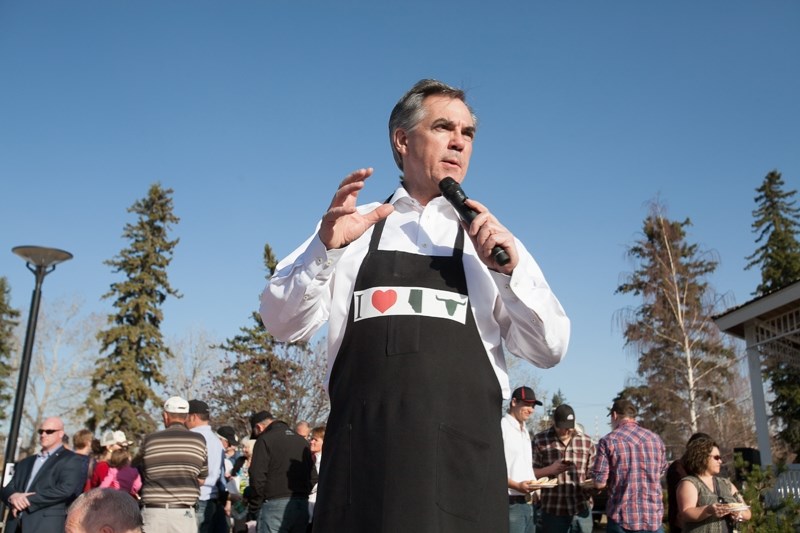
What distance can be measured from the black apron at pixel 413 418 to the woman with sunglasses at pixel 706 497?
17.0ft

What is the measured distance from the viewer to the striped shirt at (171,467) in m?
7.89

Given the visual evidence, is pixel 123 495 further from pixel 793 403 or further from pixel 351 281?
pixel 793 403

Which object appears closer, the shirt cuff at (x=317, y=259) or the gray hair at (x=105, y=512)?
the shirt cuff at (x=317, y=259)

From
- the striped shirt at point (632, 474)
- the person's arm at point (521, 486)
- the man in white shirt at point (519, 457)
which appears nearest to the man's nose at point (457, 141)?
the person's arm at point (521, 486)

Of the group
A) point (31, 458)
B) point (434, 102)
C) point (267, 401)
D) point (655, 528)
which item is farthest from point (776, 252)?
point (434, 102)

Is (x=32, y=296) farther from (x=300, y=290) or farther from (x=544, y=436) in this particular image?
(x=300, y=290)

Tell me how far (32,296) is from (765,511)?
32.1 feet

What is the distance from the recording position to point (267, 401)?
26938mm

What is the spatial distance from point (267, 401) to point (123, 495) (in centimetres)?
2484

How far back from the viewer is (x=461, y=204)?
1992 millimetres

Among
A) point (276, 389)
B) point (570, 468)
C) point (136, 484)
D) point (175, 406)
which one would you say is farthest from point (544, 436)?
point (276, 389)

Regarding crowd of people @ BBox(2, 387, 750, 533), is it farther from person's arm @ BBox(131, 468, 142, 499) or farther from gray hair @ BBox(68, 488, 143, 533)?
gray hair @ BBox(68, 488, 143, 533)

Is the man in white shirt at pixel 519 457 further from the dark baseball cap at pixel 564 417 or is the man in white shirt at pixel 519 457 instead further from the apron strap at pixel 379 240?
the apron strap at pixel 379 240

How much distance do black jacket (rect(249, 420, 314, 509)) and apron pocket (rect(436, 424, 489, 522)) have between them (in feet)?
23.2
